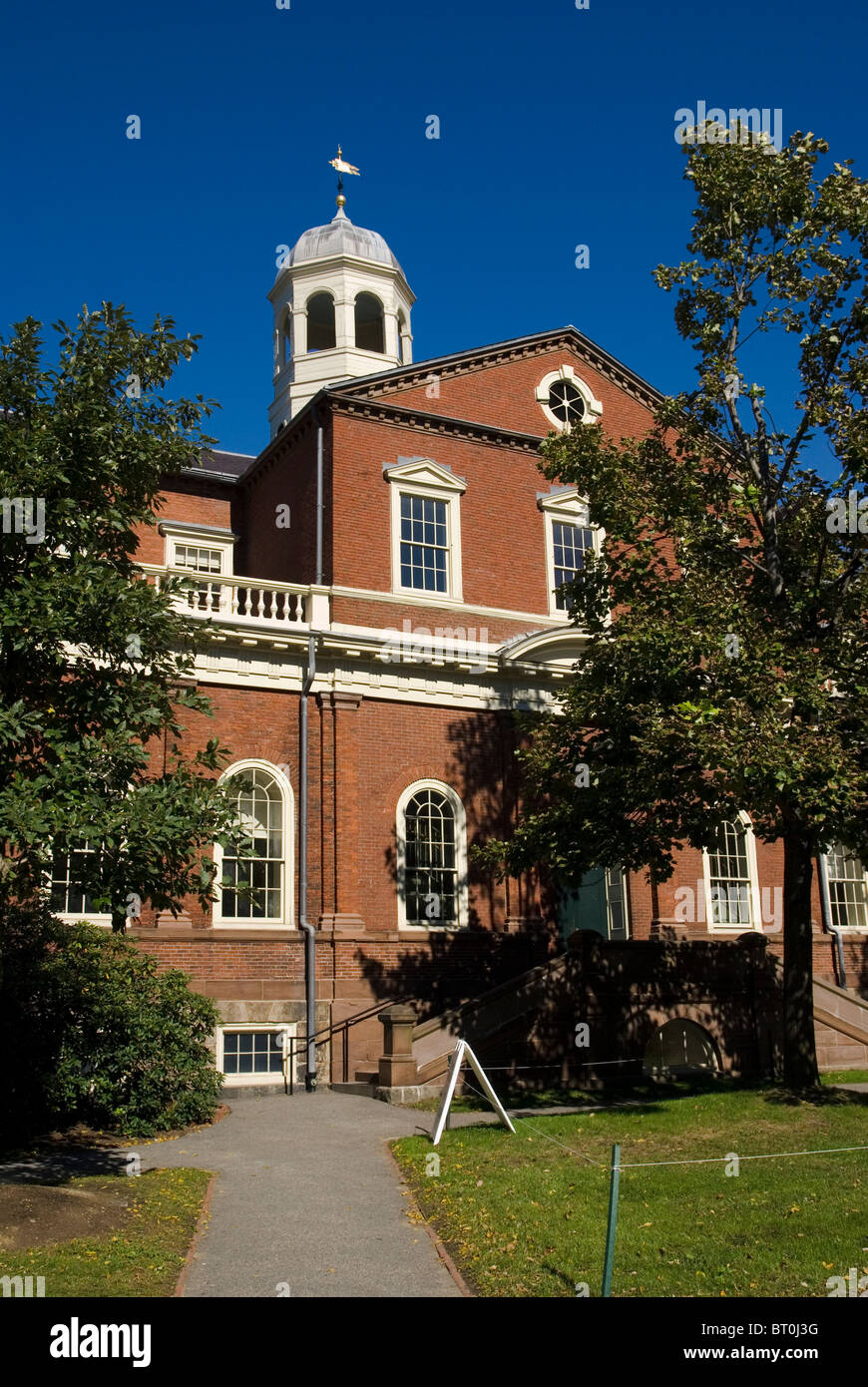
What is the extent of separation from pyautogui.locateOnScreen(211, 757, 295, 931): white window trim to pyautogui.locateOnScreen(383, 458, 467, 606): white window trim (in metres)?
4.57

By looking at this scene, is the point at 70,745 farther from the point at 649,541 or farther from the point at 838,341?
the point at 838,341

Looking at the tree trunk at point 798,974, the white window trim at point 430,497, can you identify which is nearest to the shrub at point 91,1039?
the tree trunk at point 798,974

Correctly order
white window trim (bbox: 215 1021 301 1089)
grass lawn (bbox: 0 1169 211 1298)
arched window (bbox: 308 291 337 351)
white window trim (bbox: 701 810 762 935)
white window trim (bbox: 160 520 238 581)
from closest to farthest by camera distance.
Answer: grass lawn (bbox: 0 1169 211 1298) < white window trim (bbox: 215 1021 301 1089) < white window trim (bbox: 701 810 762 935) < white window trim (bbox: 160 520 238 581) < arched window (bbox: 308 291 337 351)

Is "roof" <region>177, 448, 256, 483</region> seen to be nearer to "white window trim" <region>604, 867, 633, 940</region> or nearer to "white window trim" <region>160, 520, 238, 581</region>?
"white window trim" <region>160, 520, 238, 581</region>

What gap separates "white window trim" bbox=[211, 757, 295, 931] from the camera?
784 inches

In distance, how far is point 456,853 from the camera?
22125 mm

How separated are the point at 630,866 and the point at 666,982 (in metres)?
4.90

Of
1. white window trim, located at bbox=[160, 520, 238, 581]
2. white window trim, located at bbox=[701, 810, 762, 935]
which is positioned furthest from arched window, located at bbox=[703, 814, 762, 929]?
white window trim, located at bbox=[160, 520, 238, 581]

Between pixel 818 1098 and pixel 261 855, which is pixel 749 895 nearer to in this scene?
pixel 818 1098

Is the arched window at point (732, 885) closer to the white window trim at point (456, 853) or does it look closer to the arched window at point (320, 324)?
the white window trim at point (456, 853)

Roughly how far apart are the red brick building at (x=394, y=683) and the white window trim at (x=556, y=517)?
55mm

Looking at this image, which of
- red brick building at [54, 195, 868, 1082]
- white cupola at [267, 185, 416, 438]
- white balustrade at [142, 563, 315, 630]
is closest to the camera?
red brick building at [54, 195, 868, 1082]

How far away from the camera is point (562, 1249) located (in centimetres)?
917

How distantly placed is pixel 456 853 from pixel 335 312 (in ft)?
44.5
